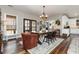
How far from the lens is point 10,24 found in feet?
14.1

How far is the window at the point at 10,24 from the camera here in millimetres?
4195

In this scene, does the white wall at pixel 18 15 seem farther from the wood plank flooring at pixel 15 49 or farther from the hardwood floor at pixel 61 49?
the hardwood floor at pixel 61 49

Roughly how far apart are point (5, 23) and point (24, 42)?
1336 mm

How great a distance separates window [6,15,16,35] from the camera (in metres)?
4.20

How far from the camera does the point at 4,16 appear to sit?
13.5 ft

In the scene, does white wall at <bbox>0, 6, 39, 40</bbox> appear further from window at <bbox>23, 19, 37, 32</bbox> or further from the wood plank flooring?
A: the wood plank flooring

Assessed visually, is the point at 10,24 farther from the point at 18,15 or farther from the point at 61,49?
the point at 61,49

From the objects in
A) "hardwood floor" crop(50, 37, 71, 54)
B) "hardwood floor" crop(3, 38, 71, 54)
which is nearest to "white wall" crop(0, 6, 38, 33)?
"hardwood floor" crop(3, 38, 71, 54)

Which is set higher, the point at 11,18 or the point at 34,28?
the point at 11,18

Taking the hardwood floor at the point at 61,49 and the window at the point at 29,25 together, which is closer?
the hardwood floor at the point at 61,49

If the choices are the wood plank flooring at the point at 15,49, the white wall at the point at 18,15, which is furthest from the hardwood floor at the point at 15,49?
the white wall at the point at 18,15
